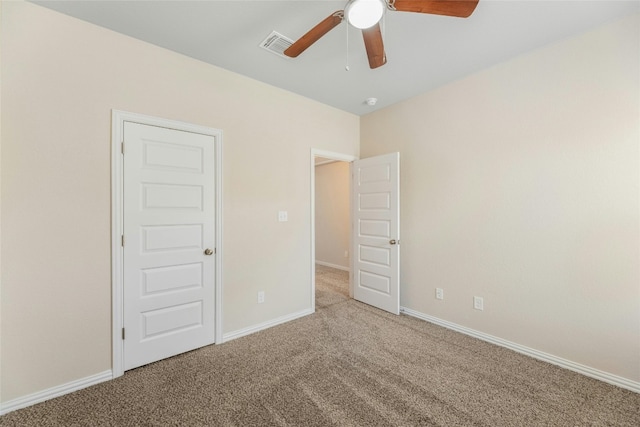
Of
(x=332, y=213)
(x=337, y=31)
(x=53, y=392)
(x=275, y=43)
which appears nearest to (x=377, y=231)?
(x=337, y=31)

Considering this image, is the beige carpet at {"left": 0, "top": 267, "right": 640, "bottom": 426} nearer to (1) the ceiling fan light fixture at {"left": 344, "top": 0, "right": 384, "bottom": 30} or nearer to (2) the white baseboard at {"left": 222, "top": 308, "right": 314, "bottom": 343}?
(2) the white baseboard at {"left": 222, "top": 308, "right": 314, "bottom": 343}

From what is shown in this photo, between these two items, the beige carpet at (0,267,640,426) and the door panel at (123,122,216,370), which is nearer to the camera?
the beige carpet at (0,267,640,426)

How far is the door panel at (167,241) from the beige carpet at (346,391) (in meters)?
0.21

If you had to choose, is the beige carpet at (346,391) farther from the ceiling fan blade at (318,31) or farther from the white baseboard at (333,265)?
the white baseboard at (333,265)

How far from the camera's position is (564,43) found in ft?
6.96

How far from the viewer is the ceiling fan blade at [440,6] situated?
4.15 feet

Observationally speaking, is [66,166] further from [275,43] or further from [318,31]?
[318,31]

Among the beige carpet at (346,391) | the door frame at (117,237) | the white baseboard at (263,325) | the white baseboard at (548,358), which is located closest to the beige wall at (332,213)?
the white baseboard at (263,325)

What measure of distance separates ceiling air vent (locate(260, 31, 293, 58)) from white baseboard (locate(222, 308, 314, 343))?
266 centimetres

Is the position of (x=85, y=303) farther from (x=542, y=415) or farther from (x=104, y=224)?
(x=542, y=415)

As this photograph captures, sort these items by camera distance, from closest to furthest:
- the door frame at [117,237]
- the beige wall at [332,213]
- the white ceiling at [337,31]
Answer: the white ceiling at [337,31], the door frame at [117,237], the beige wall at [332,213]

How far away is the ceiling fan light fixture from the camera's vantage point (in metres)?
1.27

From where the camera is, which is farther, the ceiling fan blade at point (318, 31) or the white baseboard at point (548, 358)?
the white baseboard at point (548, 358)

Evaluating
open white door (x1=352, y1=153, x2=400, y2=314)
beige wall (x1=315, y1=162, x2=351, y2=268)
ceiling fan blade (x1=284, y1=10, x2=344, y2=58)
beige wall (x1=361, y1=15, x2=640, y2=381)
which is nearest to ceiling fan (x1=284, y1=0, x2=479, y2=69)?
ceiling fan blade (x1=284, y1=10, x2=344, y2=58)
